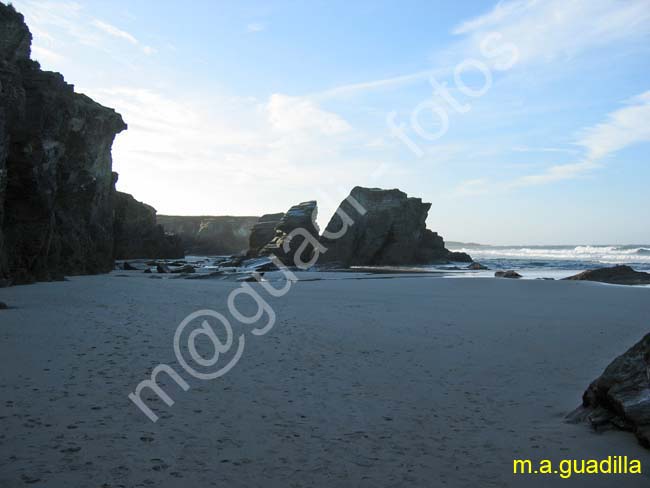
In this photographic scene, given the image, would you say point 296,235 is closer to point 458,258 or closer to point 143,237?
point 458,258

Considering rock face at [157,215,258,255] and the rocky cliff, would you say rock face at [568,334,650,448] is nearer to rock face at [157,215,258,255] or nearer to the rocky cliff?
the rocky cliff

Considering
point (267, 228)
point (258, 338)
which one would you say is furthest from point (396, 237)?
point (258, 338)

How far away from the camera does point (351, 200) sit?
54.0 meters

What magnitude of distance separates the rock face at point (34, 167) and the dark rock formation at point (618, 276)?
23.2 metres

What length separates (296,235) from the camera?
51125 millimetres

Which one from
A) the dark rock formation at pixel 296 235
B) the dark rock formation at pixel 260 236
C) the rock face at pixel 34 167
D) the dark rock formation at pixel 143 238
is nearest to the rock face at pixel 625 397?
the rock face at pixel 34 167

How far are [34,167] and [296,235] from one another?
34.5m

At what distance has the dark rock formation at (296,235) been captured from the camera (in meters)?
49.2

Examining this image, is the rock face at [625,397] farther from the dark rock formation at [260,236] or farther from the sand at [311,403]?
the dark rock formation at [260,236]

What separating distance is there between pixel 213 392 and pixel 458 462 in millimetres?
2887

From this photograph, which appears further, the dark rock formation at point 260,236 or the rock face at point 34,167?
the dark rock formation at point 260,236

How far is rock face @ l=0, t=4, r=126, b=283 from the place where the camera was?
54.1ft

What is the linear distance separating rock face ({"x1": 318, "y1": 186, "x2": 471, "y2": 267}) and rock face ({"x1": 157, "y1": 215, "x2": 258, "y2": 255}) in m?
47.6

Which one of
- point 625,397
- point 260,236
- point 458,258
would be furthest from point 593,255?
point 625,397
